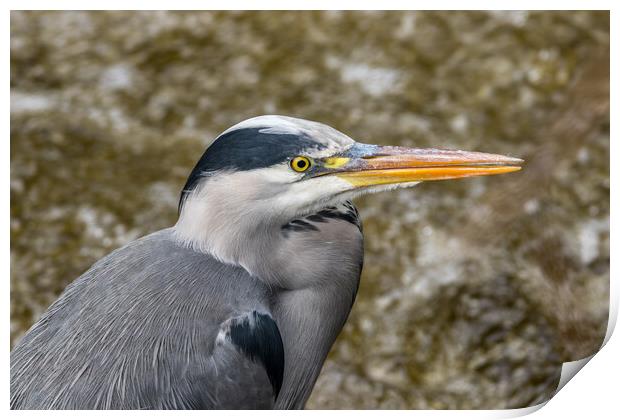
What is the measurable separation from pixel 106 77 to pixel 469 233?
0.96m

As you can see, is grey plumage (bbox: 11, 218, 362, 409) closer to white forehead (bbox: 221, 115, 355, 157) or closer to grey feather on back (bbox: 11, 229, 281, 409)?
grey feather on back (bbox: 11, 229, 281, 409)

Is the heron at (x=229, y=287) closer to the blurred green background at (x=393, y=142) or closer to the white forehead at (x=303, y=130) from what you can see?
the white forehead at (x=303, y=130)

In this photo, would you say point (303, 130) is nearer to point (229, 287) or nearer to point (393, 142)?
point (229, 287)

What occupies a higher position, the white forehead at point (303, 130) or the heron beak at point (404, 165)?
the white forehead at point (303, 130)

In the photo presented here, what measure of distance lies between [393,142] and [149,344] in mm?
1124

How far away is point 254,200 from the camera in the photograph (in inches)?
51.6

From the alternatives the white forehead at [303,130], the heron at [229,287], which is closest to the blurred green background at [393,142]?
the heron at [229,287]

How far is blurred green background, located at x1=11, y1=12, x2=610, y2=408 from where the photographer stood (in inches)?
74.9

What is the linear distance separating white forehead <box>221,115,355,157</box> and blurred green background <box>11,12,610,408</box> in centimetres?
72

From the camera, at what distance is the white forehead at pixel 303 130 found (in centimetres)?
126
